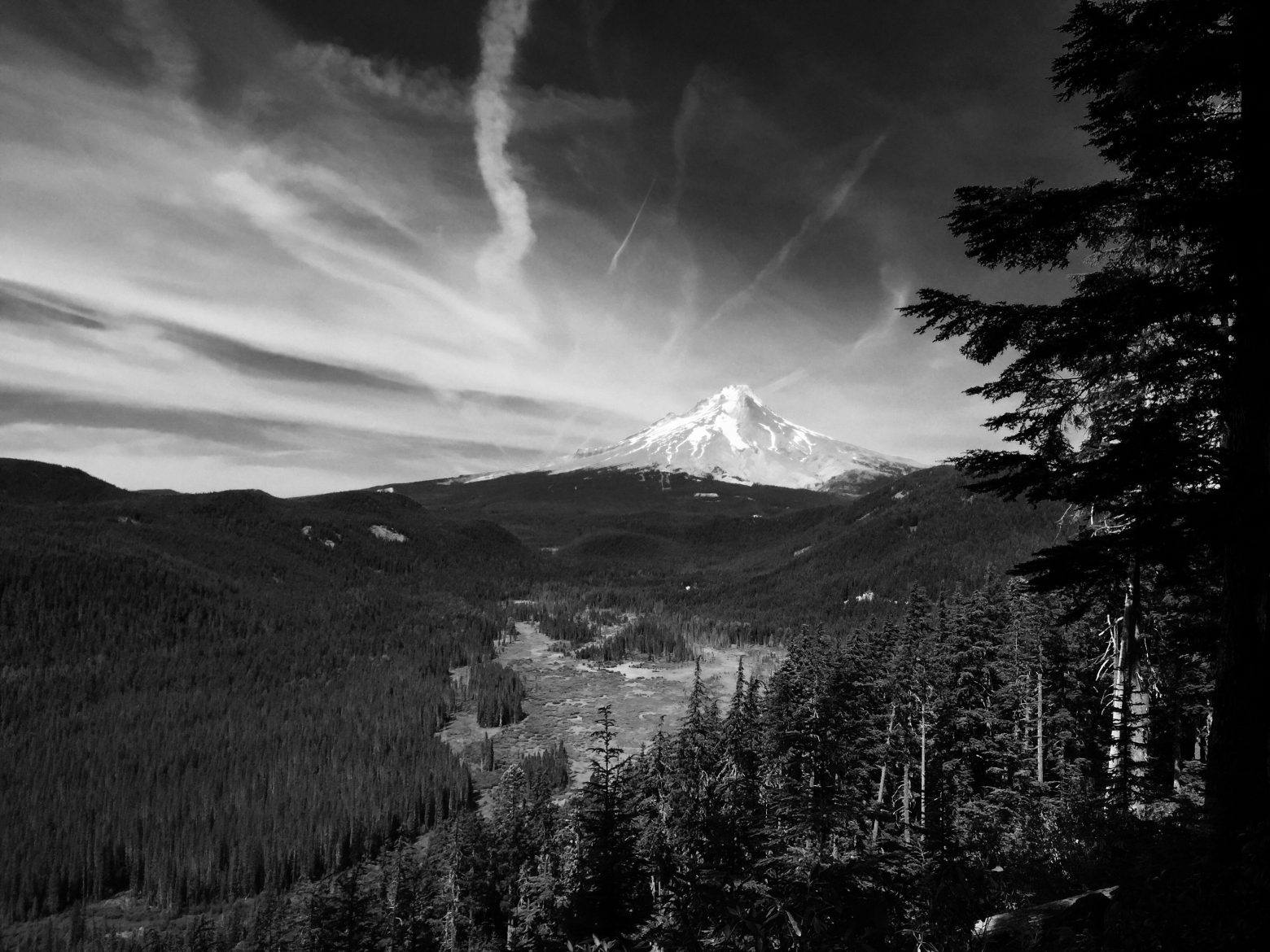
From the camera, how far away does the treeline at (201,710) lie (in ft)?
113

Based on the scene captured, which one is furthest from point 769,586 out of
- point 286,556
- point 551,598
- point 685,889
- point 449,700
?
point 685,889

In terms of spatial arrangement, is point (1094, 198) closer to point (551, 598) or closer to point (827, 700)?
point (827, 700)

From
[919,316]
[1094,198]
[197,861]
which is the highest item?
[1094,198]

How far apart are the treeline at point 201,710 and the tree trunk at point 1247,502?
42.2 m

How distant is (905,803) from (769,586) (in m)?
132

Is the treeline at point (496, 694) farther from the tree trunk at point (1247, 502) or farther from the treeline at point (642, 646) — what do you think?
the tree trunk at point (1247, 502)

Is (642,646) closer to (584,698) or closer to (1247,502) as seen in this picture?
(584,698)

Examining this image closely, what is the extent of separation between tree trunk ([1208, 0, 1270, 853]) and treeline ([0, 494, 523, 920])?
4219cm

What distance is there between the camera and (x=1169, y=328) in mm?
6941

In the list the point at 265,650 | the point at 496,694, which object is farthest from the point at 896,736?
the point at 265,650

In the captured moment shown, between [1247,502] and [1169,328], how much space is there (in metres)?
2.18

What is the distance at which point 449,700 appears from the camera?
6556 centimetres

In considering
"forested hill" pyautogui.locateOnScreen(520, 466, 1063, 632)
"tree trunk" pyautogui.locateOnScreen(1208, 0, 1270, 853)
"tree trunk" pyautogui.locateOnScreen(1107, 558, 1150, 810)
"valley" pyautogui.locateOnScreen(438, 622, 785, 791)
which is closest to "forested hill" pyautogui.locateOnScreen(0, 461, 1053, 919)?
"forested hill" pyautogui.locateOnScreen(520, 466, 1063, 632)

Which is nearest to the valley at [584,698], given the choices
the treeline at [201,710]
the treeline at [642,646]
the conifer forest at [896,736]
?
the conifer forest at [896,736]
